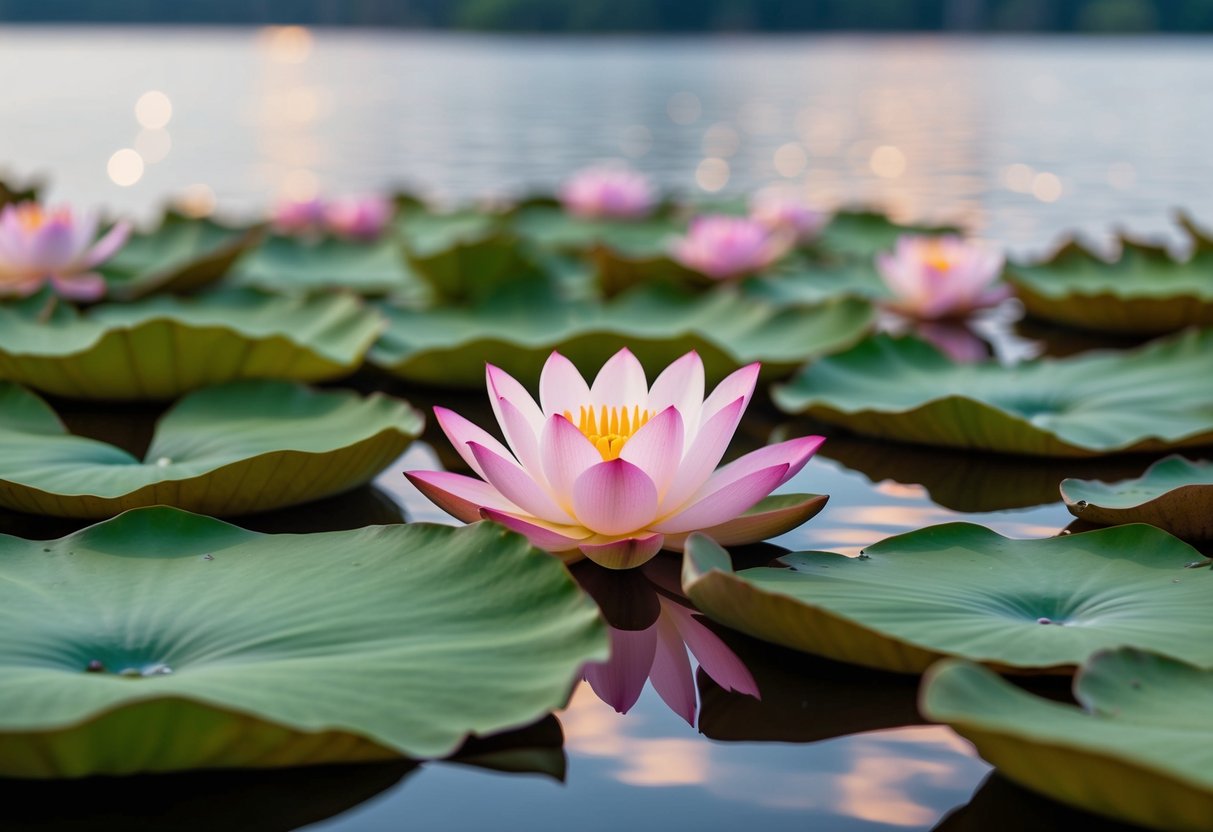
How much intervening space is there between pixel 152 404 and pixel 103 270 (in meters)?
1.02

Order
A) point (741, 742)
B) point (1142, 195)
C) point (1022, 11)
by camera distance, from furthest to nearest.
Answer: point (1022, 11)
point (1142, 195)
point (741, 742)

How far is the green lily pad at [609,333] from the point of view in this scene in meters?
2.15

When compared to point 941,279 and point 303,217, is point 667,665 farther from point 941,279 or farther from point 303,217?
point 303,217

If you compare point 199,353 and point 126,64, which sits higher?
point 126,64

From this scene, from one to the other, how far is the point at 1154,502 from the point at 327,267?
103 inches

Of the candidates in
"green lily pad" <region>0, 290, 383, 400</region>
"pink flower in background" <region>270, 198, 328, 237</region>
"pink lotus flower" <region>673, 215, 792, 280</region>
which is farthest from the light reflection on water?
"green lily pad" <region>0, 290, 383, 400</region>

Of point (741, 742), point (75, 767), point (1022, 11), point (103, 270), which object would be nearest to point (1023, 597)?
point (741, 742)

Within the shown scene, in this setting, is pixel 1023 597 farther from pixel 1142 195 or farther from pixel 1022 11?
pixel 1022 11

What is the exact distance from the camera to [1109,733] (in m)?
0.91

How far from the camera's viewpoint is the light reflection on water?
6.39 meters

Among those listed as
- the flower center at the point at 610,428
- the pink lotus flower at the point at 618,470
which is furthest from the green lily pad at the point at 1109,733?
the flower center at the point at 610,428

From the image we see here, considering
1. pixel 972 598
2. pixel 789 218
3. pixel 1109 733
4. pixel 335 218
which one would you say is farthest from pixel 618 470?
pixel 335 218

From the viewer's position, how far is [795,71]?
22.1m

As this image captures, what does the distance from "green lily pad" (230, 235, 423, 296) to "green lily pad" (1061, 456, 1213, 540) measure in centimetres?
209
